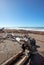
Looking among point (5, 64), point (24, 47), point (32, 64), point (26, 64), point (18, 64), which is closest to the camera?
point (5, 64)

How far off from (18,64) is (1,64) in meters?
0.66

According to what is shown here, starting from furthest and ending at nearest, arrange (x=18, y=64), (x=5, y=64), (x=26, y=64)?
(x=26, y=64)
(x=18, y=64)
(x=5, y=64)

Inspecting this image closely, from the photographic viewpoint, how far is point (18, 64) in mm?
3865

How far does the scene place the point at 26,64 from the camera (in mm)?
4305

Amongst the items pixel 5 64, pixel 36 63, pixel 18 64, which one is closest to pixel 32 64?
pixel 36 63

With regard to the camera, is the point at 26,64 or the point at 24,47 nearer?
the point at 26,64

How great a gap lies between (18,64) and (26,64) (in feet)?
1.86

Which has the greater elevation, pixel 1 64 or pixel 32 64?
pixel 1 64

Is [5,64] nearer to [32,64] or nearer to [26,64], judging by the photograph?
[26,64]

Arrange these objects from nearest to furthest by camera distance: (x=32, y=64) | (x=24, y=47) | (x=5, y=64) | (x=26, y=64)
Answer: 1. (x=5, y=64)
2. (x=26, y=64)
3. (x=32, y=64)
4. (x=24, y=47)

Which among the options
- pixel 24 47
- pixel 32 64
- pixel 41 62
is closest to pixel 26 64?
pixel 32 64

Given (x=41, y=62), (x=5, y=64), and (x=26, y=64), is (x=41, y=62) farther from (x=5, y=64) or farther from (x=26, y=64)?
(x=5, y=64)

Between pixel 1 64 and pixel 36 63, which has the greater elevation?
pixel 1 64

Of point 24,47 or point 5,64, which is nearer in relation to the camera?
point 5,64
